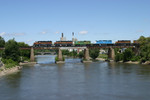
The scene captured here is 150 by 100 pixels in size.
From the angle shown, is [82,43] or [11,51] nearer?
[11,51]

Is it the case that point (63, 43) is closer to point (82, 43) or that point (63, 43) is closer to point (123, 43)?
point (82, 43)

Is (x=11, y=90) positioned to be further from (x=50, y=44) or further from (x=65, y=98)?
(x=50, y=44)

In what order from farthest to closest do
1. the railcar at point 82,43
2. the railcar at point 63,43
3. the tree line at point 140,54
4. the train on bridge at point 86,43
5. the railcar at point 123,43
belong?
1. the railcar at point 123,43
2. the railcar at point 82,43
3. the train on bridge at point 86,43
4. the railcar at point 63,43
5. the tree line at point 140,54

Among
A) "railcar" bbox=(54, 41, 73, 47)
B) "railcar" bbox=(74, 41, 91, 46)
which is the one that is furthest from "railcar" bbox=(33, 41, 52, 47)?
"railcar" bbox=(74, 41, 91, 46)

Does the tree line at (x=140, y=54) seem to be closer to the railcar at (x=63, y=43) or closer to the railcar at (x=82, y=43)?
the railcar at (x=82, y=43)

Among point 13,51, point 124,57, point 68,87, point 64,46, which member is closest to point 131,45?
point 124,57

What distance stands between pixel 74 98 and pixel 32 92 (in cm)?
821

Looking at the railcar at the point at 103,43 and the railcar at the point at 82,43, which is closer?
the railcar at the point at 82,43

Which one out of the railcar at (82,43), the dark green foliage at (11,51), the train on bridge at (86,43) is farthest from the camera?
the railcar at (82,43)

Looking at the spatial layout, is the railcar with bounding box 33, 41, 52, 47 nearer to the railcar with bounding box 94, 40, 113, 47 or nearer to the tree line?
the railcar with bounding box 94, 40, 113, 47

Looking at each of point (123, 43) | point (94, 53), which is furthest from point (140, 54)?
point (94, 53)

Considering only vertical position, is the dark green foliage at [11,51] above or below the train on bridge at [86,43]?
below

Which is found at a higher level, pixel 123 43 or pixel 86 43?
pixel 86 43

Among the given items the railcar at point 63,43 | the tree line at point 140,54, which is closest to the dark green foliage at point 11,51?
the railcar at point 63,43
